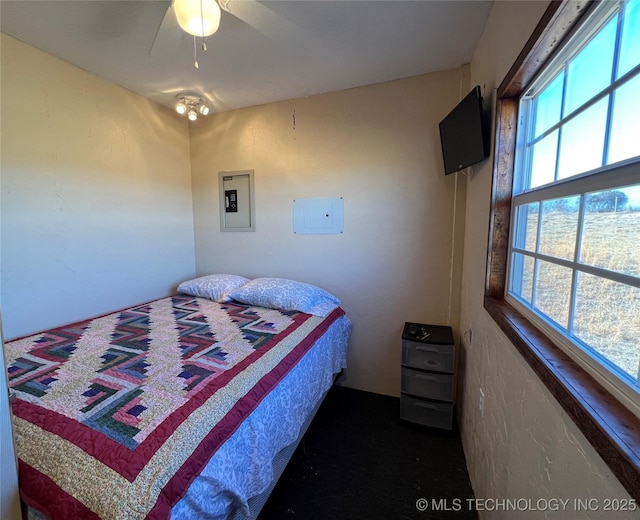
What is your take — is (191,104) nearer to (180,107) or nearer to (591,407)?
(180,107)

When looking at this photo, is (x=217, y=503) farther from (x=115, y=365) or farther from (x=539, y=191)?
(x=539, y=191)

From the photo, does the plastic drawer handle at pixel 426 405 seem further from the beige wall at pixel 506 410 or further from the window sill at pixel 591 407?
the window sill at pixel 591 407

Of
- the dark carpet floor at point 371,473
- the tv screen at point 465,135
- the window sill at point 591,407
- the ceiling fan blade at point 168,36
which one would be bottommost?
the dark carpet floor at point 371,473

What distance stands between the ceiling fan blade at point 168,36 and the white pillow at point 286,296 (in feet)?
5.60

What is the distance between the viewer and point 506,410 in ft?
3.51

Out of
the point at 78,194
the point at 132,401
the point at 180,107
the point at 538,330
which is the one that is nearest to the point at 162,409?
the point at 132,401

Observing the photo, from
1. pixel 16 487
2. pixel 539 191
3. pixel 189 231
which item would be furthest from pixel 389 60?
pixel 16 487

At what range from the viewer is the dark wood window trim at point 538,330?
0.50 metres

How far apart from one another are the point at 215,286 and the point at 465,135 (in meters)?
2.28

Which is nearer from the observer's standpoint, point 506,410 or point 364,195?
point 506,410

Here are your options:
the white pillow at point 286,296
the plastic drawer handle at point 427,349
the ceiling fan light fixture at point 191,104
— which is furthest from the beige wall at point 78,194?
the plastic drawer handle at point 427,349

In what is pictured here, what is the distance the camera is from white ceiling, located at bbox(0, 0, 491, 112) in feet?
4.74

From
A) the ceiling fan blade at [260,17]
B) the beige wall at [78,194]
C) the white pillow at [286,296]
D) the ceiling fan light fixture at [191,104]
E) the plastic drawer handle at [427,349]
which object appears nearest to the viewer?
the ceiling fan blade at [260,17]

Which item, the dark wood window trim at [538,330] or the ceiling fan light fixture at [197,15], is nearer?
the dark wood window trim at [538,330]
